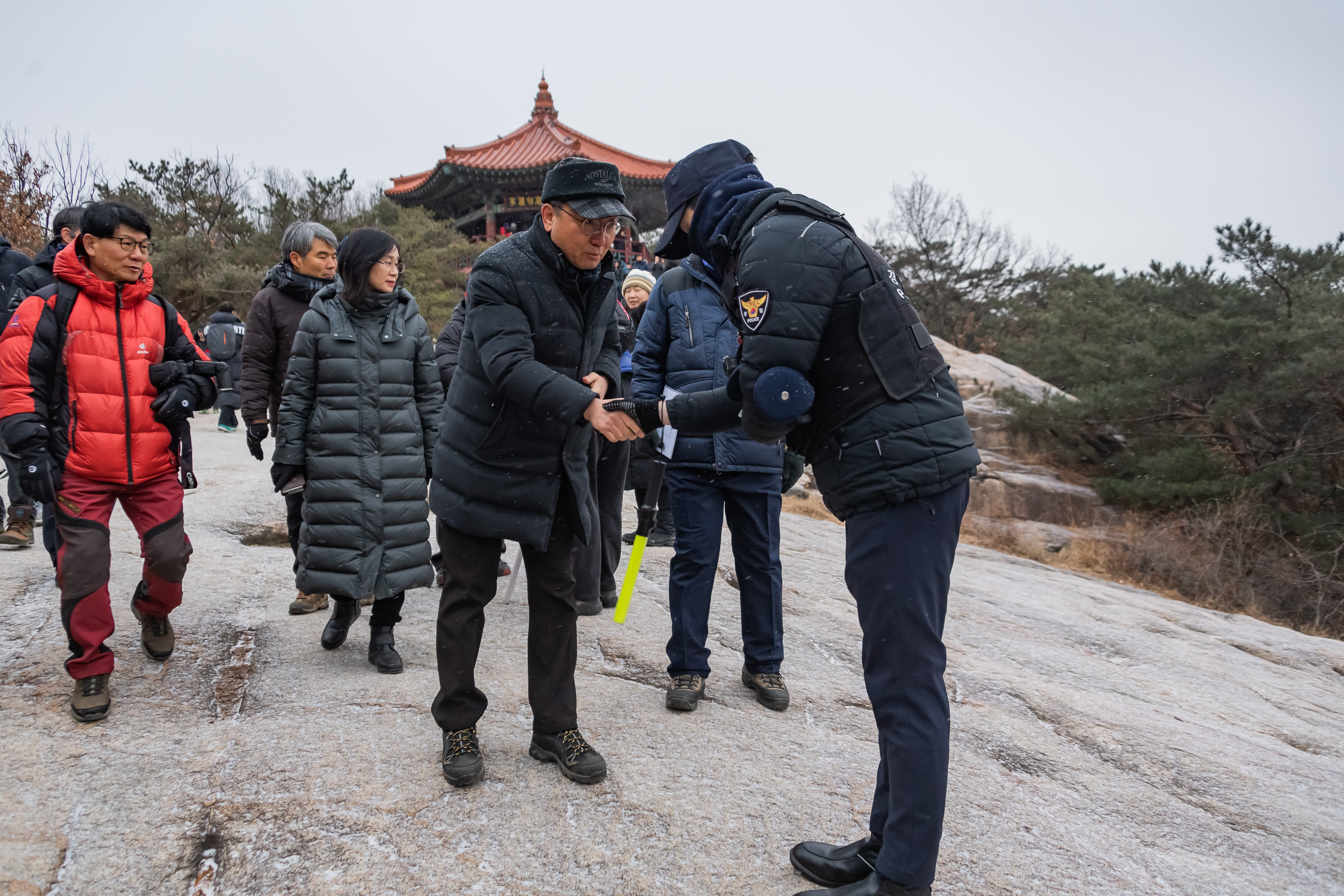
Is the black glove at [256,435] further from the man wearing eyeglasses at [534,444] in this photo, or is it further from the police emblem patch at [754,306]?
the police emblem patch at [754,306]

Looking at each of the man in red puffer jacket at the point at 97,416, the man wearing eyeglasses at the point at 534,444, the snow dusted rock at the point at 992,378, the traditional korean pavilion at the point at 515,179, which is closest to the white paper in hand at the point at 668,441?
the man wearing eyeglasses at the point at 534,444

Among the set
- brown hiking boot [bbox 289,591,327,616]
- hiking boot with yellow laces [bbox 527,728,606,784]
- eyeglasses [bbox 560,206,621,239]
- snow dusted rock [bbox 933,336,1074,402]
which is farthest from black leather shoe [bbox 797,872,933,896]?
snow dusted rock [bbox 933,336,1074,402]

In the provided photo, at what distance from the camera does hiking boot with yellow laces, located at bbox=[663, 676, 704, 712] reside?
3.12 metres

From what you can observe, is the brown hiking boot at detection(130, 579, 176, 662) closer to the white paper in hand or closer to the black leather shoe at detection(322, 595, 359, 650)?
the black leather shoe at detection(322, 595, 359, 650)

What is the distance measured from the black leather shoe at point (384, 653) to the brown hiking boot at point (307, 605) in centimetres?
70

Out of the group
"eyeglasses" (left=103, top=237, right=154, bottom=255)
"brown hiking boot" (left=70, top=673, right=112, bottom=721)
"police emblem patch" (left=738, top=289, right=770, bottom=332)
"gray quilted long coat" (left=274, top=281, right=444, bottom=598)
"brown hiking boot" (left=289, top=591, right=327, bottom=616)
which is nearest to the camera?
"police emblem patch" (left=738, top=289, right=770, bottom=332)

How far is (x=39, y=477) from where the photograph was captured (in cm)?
274

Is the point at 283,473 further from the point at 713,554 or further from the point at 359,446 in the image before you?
the point at 713,554

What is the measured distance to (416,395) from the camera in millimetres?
3604

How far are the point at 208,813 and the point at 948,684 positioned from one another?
301 cm

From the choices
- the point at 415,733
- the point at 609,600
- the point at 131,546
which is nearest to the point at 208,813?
the point at 415,733

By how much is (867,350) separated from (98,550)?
281 cm

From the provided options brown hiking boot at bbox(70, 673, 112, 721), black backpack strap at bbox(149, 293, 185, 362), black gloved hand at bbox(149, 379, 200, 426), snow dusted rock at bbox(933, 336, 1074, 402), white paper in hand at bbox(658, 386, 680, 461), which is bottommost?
brown hiking boot at bbox(70, 673, 112, 721)

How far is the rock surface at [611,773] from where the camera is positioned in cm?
209
